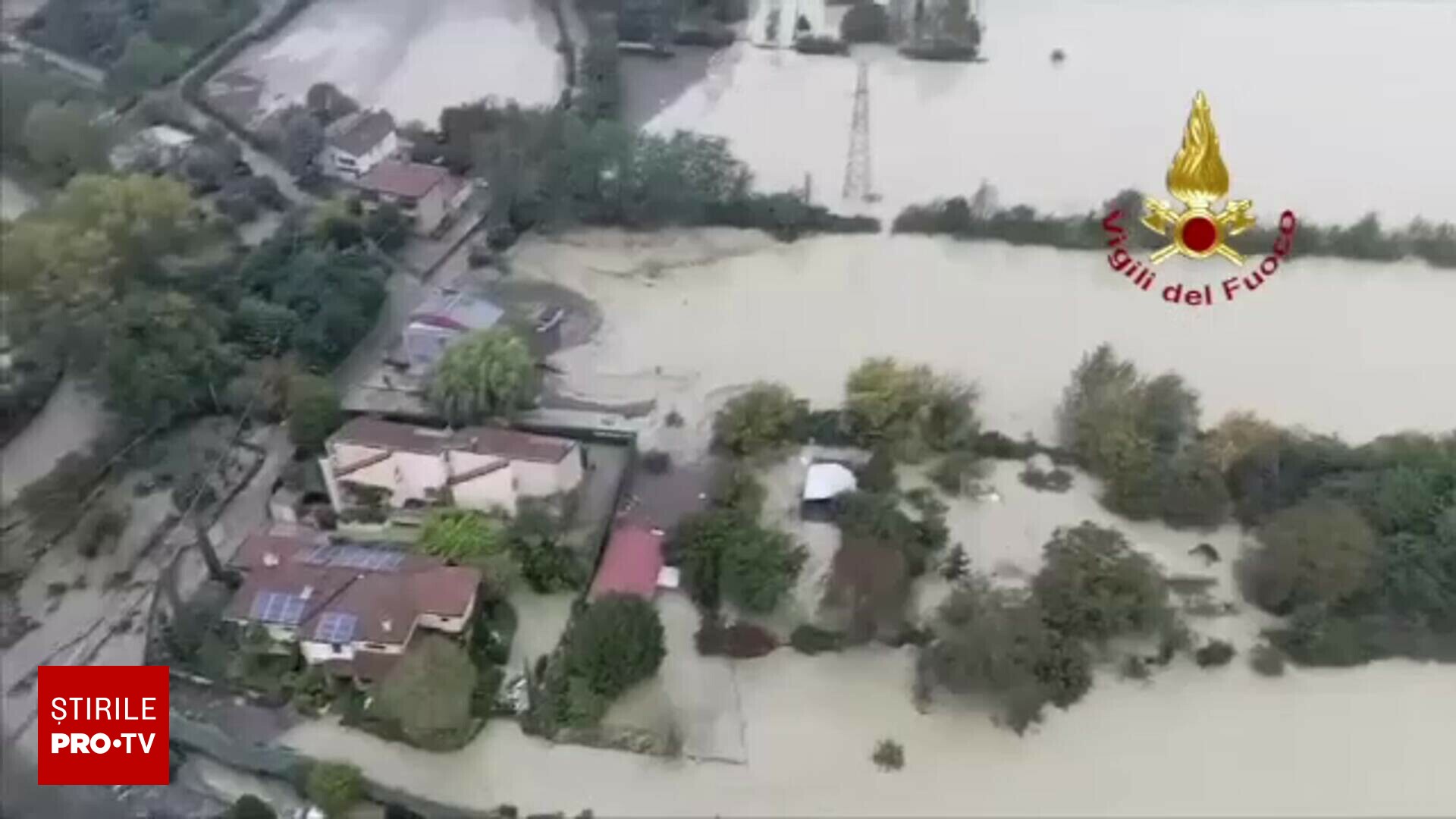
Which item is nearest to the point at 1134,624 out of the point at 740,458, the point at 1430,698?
the point at 1430,698

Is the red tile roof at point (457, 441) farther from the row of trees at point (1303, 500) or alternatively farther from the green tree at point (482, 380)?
the row of trees at point (1303, 500)

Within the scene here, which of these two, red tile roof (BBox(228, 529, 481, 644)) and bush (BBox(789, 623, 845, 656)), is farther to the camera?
bush (BBox(789, 623, 845, 656))

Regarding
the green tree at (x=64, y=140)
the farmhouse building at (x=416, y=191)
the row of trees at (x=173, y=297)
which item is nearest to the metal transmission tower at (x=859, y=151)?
the farmhouse building at (x=416, y=191)

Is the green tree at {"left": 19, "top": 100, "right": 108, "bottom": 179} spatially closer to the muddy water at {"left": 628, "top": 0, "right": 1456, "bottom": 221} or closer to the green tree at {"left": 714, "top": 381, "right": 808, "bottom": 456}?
the green tree at {"left": 714, "top": 381, "right": 808, "bottom": 456}

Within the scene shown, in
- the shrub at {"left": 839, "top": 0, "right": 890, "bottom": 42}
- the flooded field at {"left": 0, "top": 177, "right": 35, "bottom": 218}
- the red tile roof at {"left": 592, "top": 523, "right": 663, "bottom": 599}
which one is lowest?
the red tile roof at {"left": 592, "top": 523, "right": 663, "bottom": 599}

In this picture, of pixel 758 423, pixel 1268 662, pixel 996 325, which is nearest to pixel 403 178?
pixel 758 423

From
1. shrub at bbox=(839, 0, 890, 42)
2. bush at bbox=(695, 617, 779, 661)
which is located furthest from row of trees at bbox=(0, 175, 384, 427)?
shrub at bbox=(839, 0, 890, 42)
